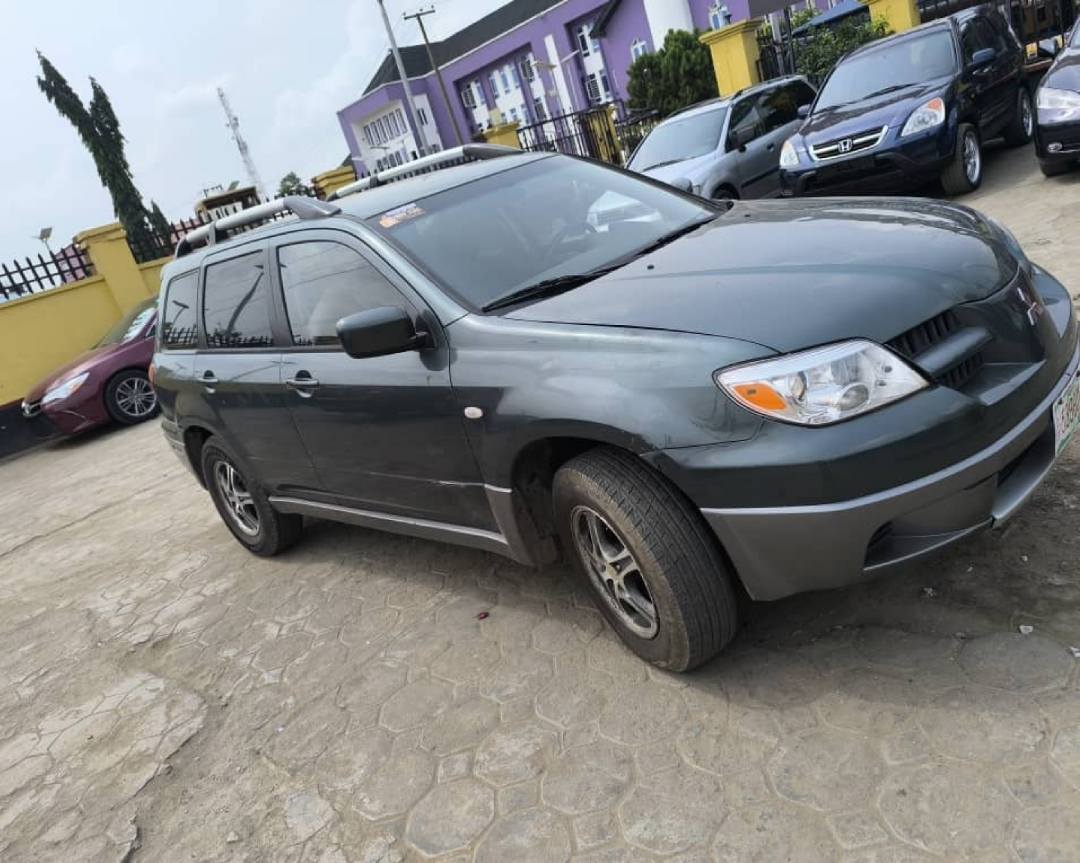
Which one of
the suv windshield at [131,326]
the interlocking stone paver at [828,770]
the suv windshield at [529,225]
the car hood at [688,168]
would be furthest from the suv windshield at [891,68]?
the suv windshield at [131,326]

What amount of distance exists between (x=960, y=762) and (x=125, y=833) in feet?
8.76

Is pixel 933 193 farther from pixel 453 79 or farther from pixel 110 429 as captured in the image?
pixel 453 79

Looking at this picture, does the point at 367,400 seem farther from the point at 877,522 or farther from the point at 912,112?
the point at 912,112

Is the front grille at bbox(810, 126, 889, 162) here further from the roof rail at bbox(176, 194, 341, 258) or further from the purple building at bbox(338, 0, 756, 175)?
the purple building at bbox(338, 0, 756, 175)

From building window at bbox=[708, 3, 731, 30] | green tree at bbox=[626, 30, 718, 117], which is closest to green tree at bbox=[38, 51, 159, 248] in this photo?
green tree at bbox=[626, 30, 718, 117]

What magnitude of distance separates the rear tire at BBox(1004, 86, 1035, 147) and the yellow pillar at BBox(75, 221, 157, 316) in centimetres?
1291

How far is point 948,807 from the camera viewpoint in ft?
6.64

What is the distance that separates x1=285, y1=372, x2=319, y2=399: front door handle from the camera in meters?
3.60

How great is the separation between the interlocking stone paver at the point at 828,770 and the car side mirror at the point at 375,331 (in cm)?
175

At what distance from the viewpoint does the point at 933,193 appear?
9.05 meters

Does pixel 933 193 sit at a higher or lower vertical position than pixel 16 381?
lower

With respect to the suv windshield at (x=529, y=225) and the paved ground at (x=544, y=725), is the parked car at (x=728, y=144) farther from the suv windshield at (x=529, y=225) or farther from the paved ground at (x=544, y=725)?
the paved ground at (x=544, y=725)

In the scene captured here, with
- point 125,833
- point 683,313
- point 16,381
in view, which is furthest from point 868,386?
point 16,381

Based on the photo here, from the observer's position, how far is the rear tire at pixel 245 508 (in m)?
4.63
